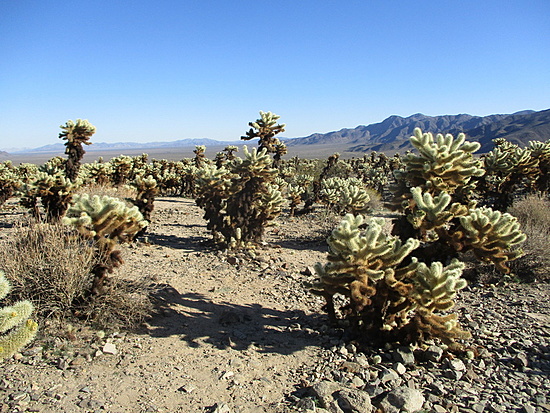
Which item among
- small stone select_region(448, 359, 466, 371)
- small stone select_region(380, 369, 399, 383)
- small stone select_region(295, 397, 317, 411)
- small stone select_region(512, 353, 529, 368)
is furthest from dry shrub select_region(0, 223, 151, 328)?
small stone select_region(512, 353, 529, 368)

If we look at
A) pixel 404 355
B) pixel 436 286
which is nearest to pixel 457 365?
pixel 404 355

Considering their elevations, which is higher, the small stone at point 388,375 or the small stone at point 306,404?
the small stone at point 306,404

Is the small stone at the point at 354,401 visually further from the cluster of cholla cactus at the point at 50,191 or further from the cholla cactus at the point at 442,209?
the cluster of cholla cactus at the point at 50,191

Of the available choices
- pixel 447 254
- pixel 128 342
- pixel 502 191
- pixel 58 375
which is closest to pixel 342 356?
pixel 447 254

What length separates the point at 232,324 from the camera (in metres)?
4.68

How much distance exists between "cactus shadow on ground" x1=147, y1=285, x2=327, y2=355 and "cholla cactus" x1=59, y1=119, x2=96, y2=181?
714 cm

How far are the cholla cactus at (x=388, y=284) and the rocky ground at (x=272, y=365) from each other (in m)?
0.28

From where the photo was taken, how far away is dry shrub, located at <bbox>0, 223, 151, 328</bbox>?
4156mm

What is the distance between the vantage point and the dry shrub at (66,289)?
13.6 ft

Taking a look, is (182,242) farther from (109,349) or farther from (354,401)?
(354,401)

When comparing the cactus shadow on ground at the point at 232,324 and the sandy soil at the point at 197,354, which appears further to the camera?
the cactus shadow on ground at the point at 232,324

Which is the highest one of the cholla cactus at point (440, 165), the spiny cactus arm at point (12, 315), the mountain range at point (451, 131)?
the mountain range at point (451, 131)

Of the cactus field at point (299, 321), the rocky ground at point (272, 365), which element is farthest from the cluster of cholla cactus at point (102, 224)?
the rocky ground at point (272, 365)

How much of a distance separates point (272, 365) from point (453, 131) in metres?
147
